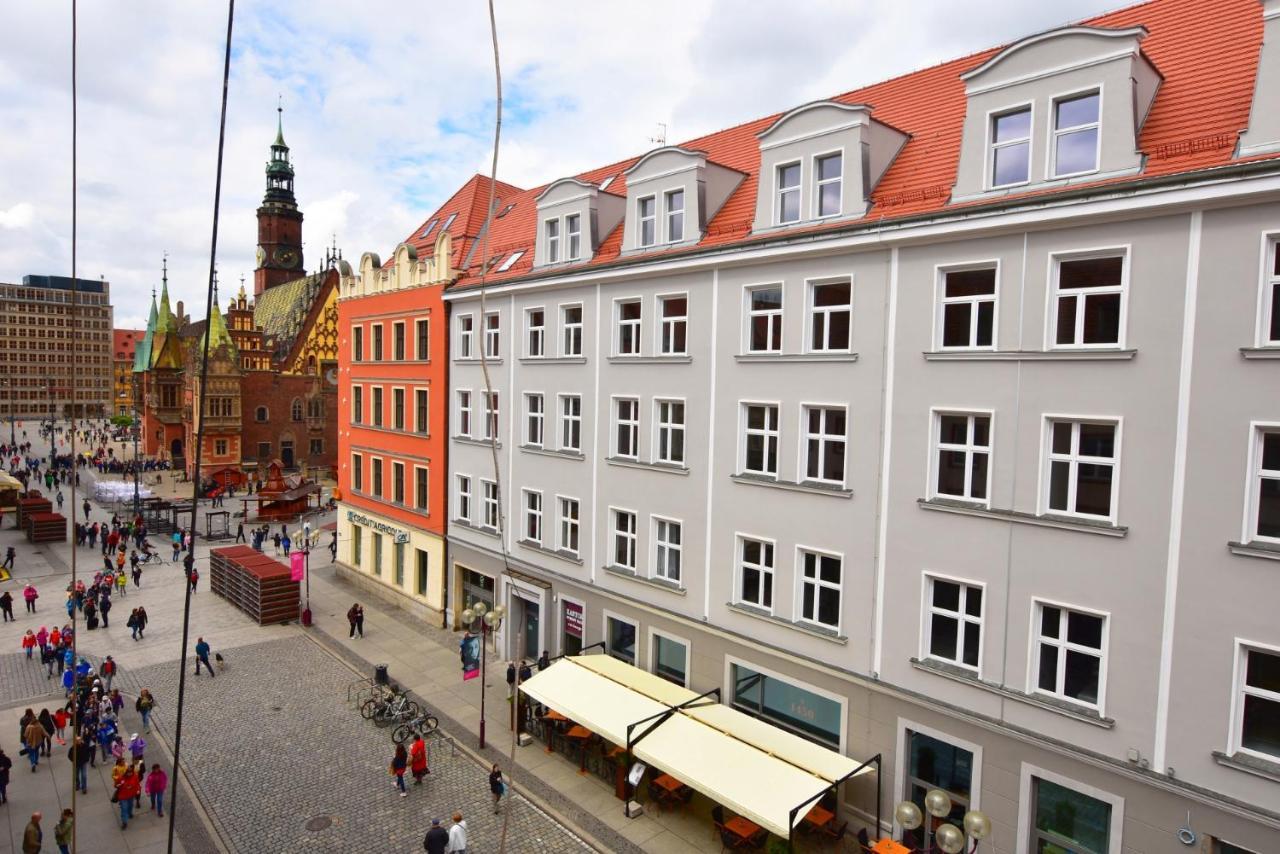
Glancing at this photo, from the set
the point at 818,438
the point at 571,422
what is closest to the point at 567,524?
the point at 571,422

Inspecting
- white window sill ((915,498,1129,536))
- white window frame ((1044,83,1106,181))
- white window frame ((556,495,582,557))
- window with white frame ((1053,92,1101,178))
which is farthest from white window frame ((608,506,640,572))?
window with white frame ((1053,92,1101,178))

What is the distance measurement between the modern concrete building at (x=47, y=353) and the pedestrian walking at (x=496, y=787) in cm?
15504

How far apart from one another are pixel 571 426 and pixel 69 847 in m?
15.0

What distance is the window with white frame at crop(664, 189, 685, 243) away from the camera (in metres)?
19.8

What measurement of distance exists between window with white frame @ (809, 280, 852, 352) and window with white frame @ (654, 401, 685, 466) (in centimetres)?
437

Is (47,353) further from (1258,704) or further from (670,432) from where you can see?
(1258,704)

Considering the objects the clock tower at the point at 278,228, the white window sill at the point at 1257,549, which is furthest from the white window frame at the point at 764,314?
the clock tower at the point at 278,228

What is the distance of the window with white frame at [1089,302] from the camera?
1241 cm

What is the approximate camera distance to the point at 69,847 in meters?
15.4

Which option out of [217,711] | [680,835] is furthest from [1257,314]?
[217,711]

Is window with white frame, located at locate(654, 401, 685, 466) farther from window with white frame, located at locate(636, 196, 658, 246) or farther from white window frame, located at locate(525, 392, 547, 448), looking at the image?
white window frame, located at locate(525, 392, 547, 448)

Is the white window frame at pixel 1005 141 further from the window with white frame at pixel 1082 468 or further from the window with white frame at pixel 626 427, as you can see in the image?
the window with white frame at pixel 626 427

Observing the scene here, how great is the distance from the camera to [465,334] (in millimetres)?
28172

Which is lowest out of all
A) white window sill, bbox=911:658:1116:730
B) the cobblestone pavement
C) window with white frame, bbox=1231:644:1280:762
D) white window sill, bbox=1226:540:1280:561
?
the cobblestone pavement
